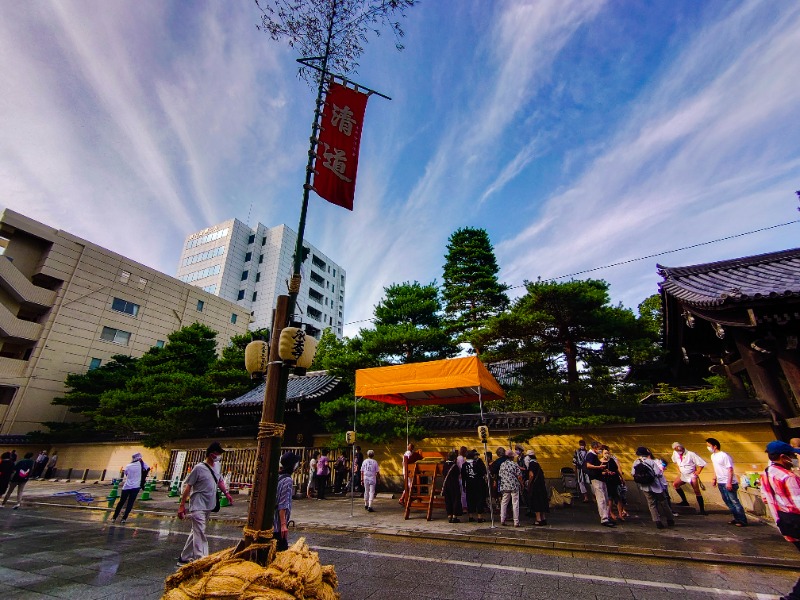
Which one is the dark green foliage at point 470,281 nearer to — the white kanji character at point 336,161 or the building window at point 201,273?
the white kanji character at point 336,161

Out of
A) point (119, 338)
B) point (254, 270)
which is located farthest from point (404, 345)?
point (254, 270)

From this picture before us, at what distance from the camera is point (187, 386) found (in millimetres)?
18750

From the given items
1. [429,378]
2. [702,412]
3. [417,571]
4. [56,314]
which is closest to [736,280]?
[702,412]

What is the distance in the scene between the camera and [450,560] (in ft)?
18.1

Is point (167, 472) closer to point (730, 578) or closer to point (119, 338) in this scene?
point (119, 338)

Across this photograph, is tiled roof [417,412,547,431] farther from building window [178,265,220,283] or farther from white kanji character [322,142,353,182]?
building window [178,265,220,283]

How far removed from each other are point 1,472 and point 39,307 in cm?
2298

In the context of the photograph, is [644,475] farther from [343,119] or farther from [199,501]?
[343,119]

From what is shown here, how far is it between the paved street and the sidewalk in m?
0.02

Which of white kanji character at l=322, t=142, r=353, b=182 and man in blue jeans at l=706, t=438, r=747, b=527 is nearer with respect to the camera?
white kanji character at l=322, t=142, r=353, b=182

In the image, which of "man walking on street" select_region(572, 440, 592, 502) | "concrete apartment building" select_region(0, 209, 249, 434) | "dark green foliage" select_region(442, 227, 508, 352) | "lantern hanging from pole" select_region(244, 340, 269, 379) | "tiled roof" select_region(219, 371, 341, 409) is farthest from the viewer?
"concrete apartment building" select_region(0, 209, 249, 434)

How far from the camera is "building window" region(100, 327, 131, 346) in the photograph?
30503 millimetres

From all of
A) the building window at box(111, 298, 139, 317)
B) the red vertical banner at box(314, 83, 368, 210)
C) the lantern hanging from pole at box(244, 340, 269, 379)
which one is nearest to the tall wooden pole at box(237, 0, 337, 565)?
the lantern hanging from pole at box(244, 340, 269, 379)

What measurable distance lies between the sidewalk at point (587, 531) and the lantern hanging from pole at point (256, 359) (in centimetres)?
510
